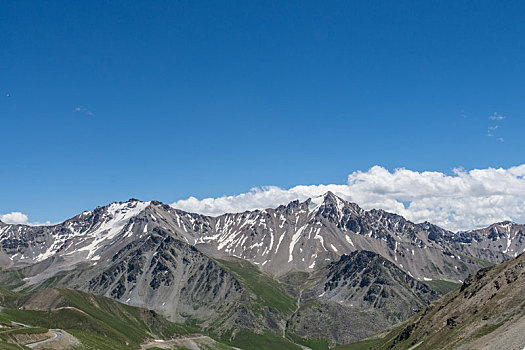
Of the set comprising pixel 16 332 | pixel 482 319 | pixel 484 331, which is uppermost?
pixel 16 332

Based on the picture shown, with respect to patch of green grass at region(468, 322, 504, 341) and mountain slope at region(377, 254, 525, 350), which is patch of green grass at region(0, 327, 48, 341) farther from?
patch of green grass at region(468, 322, 504, 341)

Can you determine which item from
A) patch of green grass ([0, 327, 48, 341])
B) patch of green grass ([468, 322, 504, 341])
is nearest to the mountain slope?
patch of green grass ([468, 322, 504, 341])

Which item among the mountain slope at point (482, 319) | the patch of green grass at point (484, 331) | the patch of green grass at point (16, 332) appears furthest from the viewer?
the patch of green grass at point (16, 332)

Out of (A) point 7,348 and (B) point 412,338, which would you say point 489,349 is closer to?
(B) point 412,338

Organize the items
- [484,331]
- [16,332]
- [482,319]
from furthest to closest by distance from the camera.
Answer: [482,319], [16,332], [484,331]

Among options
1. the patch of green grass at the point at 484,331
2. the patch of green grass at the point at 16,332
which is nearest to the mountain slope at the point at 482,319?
the patch of green grass at the point at 484,331

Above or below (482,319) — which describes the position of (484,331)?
below

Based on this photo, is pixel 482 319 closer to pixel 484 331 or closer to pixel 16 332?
pixel 484 331

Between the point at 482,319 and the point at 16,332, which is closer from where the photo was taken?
the point at 16,332

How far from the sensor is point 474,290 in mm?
183250

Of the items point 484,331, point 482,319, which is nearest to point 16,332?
point 484,331

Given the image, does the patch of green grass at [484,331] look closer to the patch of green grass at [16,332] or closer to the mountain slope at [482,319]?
the mountain slope at [482,319]

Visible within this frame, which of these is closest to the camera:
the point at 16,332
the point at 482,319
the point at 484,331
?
the point at 484,331

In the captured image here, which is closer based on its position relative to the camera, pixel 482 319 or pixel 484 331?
pixel 484 331
